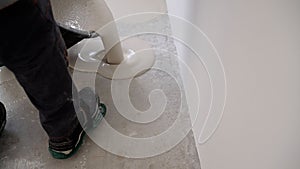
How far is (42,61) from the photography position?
78cm

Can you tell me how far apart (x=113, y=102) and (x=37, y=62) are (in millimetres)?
398

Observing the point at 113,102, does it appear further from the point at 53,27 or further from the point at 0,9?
the point at 0,9

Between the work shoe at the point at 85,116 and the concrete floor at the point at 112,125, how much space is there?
0.02 metres

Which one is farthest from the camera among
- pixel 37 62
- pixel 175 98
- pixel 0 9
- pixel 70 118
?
pixel 175 98

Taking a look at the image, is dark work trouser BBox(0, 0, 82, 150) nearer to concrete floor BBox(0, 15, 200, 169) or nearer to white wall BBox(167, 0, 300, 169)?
concrete floor BBox(0, 15, 200, 169)

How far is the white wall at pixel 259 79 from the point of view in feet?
1.12

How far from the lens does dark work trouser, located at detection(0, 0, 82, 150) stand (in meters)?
0.69

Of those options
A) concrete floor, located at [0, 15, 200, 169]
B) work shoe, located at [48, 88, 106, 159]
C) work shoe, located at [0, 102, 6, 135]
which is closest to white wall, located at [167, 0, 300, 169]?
concrete floor, located at [0, 15, 200, 169]

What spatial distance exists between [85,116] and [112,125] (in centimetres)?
10

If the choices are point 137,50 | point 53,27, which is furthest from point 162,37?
point 53,27

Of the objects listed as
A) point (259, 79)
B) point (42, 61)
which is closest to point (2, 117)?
point (42, 61)

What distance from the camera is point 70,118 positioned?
964 millimetres

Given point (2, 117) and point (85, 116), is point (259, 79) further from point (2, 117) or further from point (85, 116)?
point (2, 117)

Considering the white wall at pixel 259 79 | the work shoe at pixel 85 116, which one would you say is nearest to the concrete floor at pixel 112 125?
the work shoe at pixel 85 116
